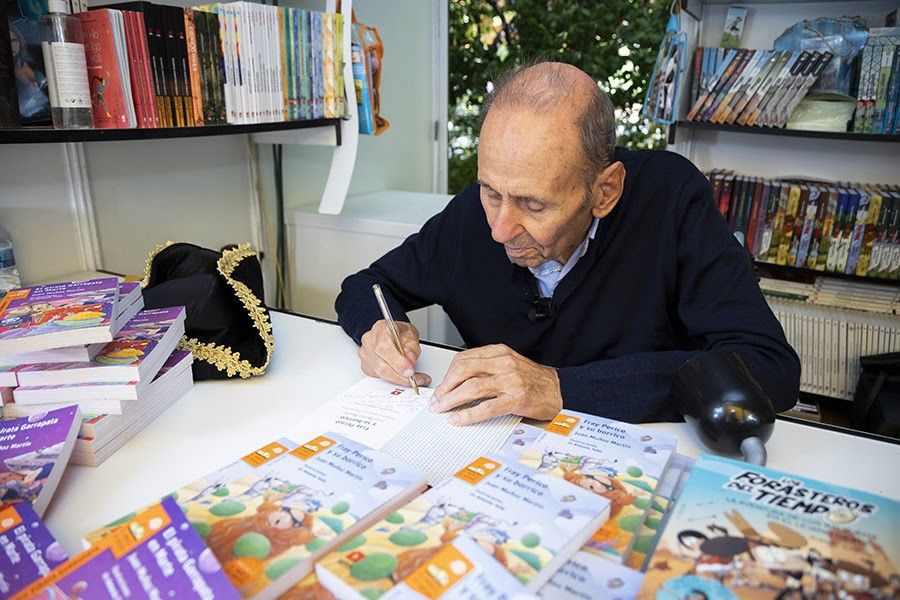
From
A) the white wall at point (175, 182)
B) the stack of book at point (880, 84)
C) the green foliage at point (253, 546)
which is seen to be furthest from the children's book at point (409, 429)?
the stack of book at point (880, 84)

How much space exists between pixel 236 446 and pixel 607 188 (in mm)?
754

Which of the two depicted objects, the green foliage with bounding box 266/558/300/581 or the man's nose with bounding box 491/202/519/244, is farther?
the man's nose with bounding box 491/202/519/244

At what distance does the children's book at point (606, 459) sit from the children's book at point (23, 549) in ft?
1.61

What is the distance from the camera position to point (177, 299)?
1.15 m

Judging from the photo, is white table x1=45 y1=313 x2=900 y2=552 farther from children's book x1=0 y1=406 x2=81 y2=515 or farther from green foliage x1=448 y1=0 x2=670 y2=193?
green foliage x1=448 y1=0 x2=670 y2=193

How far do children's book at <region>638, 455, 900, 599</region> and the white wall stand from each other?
63.4 inches

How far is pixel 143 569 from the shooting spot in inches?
21.2

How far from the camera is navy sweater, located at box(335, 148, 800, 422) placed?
990mm

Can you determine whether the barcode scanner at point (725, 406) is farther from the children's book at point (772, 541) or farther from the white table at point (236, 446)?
the children's book at point (772, 541)

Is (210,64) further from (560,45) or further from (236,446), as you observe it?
(560,45)

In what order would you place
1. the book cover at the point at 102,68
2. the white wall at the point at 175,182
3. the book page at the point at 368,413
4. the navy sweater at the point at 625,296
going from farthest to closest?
1. the white wall at the point at 175,182
2. the book cover at the point at 102,68
3. the navy sweater at the point at 625,296
4. the book page at the point at 368,413

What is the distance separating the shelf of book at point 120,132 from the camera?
1.17 m

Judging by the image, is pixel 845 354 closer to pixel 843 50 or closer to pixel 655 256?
pixel 843 50

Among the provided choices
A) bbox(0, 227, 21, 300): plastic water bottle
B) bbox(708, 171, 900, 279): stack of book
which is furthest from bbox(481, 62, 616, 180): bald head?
bbox(708, 171, 900, 279): stack of book
